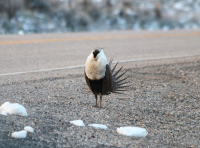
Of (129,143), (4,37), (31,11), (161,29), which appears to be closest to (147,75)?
(129,143)

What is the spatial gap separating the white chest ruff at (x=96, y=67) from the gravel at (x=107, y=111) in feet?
1.91

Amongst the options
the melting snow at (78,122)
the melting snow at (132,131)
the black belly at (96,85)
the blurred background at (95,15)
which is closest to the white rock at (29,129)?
the melting snow at (78,122)

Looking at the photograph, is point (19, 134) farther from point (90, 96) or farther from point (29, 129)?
point (90, 96)

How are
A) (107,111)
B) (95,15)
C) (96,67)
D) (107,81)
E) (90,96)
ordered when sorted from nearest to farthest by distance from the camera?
(96,67) → (107,81) → (107,111) → (90,96) → (95,15)

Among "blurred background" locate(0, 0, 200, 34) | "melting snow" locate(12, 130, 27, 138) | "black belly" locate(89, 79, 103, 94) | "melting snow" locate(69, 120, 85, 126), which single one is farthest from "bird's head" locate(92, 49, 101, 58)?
"blurred background" locate(0, 0, 200, 34)

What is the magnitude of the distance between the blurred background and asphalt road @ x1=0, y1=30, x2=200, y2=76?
1.74 meters

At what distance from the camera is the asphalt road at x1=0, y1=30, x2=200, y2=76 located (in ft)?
26.9

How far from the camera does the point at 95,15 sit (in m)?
16.0

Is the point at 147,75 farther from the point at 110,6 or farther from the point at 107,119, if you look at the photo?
the point at 110,6

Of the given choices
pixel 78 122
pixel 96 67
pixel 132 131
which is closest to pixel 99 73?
pixel 96 67

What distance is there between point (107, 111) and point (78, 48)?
582 centimetres

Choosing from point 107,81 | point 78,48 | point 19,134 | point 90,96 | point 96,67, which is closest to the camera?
point 19,134

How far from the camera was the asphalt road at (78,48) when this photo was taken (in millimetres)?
8203

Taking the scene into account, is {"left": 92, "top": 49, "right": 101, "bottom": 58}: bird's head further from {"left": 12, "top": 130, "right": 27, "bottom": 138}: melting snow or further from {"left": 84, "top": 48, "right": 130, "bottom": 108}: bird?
{"left": 12, "top": 130, "right": 27, "bottom": 138}: melting snow
